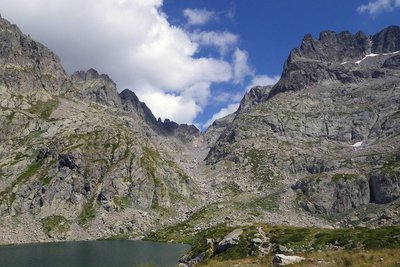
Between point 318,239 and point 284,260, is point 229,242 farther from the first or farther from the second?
point 284,260

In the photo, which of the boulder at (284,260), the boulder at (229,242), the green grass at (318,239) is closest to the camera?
the boulder at (284,260)

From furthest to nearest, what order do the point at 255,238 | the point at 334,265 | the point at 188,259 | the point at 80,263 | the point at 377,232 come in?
the point at 80,263
the point at 188,259
the point at 255,238
the point at 377,232
the point at 334,265

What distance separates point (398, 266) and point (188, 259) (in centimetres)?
6879

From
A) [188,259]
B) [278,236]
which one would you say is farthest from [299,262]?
[188,259]

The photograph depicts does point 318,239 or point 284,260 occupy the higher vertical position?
point 318,239

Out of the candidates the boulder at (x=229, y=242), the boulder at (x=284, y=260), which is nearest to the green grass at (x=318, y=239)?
the boulder at (x=229, y=242)

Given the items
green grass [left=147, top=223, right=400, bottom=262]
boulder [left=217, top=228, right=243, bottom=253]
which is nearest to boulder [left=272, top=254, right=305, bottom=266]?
green grass [left=147, top=223, right=400, bottom=262]

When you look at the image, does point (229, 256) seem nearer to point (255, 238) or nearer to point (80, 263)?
point (255, 238)

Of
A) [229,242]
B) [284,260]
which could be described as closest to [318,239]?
[229,242]

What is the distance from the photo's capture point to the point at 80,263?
122375 mm

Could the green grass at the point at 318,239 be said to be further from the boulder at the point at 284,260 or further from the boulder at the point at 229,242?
the boulder at the point at 284,260

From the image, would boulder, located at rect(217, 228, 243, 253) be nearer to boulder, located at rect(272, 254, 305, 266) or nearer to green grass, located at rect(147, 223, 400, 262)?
green grass, located at rect(147, 223, 400, 262)

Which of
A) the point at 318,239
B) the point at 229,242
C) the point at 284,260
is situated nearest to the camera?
the point at 284,260

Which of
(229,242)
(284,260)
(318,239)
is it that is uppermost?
(318,239)
